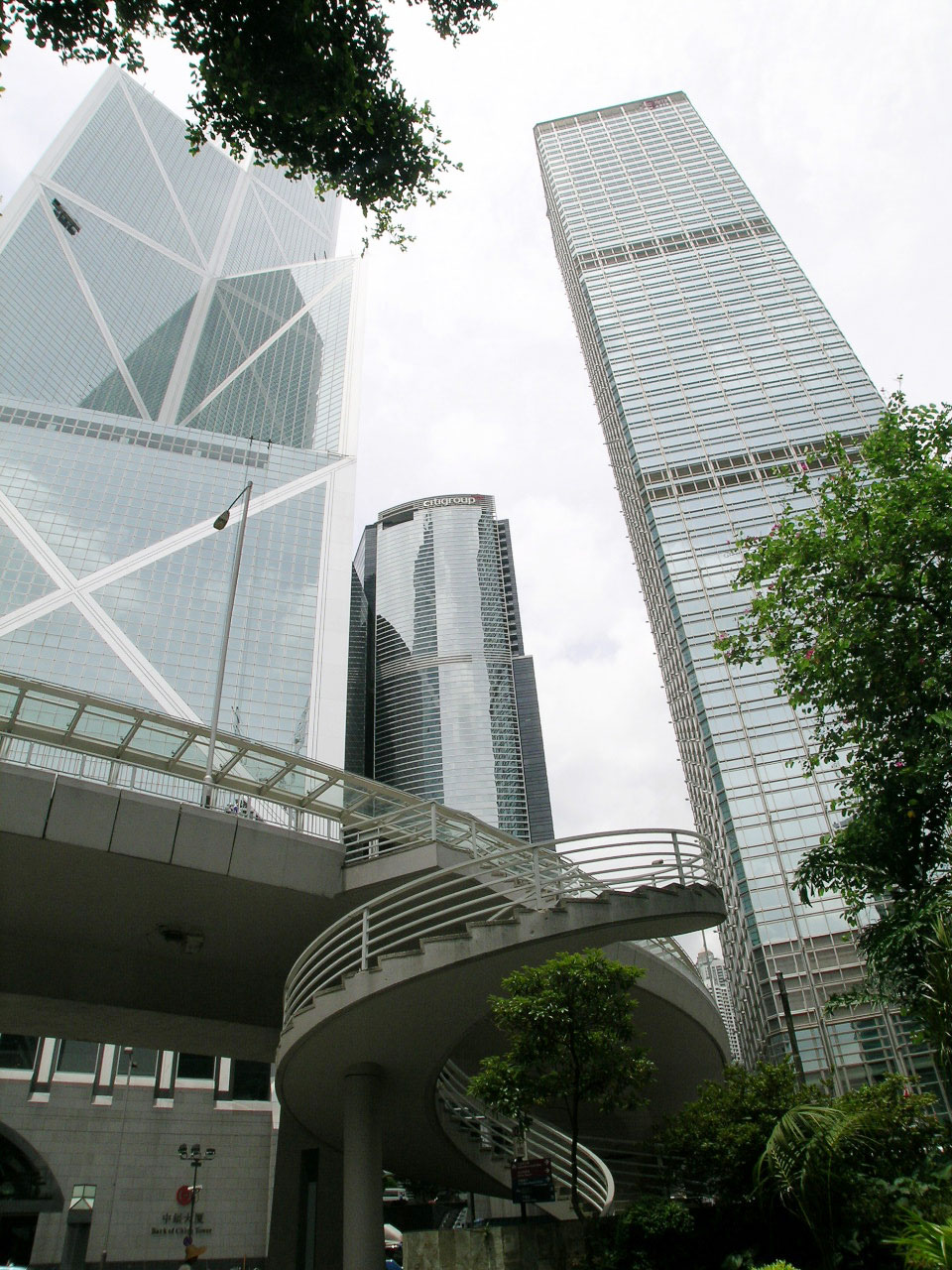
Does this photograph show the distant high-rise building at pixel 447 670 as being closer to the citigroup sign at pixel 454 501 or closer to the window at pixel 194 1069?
the citigroup sign at pixel 454 501

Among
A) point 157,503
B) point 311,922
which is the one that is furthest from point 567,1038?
point 157,503

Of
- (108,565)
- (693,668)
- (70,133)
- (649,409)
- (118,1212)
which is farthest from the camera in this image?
(70,133)

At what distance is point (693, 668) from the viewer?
52844mm

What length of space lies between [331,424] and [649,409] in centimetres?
6815

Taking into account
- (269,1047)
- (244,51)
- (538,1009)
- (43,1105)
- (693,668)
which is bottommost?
(538,1009)

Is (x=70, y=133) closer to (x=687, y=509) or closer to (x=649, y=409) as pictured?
(x=649, y=409)

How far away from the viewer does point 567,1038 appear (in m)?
10.6

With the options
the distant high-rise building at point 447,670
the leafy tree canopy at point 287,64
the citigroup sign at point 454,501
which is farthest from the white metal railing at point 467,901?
the citigroup sign at point 454,501

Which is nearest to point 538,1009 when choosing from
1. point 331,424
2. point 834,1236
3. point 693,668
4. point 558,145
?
point 834,1236

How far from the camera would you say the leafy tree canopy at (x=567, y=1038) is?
10586 mm

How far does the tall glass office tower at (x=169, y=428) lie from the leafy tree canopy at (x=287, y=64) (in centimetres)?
7282

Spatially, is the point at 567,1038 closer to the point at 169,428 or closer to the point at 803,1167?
the point at 803,1167

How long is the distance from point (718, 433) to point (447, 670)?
84477mm

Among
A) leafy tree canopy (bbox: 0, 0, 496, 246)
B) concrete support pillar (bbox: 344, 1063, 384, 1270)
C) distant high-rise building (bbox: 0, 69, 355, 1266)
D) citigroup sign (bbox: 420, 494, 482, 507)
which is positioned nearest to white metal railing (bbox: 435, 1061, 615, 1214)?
concrete support pillar (bbox: 344, 1063, 384, 1270)
